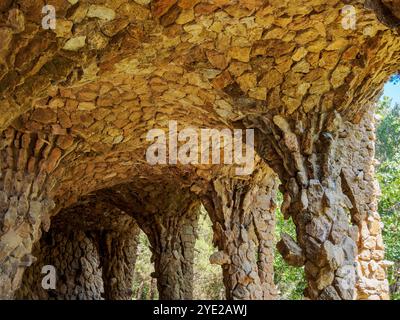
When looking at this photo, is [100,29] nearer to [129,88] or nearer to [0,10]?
[0,10]

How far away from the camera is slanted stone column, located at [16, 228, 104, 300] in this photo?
432 inches

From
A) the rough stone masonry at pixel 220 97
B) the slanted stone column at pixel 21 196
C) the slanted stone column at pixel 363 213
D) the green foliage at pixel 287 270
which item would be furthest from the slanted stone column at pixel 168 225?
the slanted stone column at pixel 363 213

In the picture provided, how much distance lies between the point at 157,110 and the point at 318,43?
1.97 metres

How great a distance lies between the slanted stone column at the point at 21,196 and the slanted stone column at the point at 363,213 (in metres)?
2.93

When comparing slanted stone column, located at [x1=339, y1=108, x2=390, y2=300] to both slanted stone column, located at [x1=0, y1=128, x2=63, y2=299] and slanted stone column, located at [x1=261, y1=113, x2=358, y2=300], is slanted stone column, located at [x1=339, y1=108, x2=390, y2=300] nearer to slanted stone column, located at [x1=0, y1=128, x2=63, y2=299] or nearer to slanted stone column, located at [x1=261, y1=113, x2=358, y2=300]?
slanted stone column, located at [x1=261, y1=113, x2=358, y2=300]

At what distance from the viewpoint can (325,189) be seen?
419 cm

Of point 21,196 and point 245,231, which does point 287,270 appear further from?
point 21,196

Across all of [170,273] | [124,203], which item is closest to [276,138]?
[170,273]

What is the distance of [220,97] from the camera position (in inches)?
186

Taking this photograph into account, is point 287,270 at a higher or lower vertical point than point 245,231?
lower

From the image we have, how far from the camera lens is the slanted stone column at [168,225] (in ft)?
28.0

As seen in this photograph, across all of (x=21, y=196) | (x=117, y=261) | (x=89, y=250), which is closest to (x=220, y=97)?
(x=21, y=196)

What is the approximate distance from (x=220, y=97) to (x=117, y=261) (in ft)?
23.3
